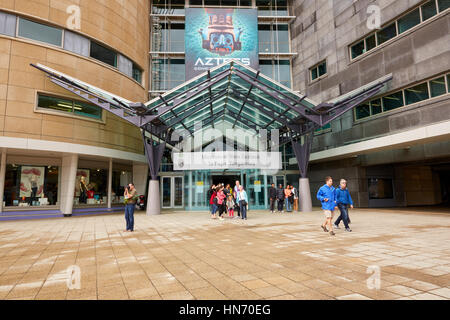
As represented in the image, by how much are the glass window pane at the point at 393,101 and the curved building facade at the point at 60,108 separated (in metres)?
18.5

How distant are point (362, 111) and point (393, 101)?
2.65 metres

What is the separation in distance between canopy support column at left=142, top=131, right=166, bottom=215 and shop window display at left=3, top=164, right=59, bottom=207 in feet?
19.9

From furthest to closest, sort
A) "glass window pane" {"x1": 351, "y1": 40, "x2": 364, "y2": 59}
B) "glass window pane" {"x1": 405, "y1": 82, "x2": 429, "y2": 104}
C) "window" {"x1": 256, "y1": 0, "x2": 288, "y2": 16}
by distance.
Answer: "window" {"x1": 256, "y1": 0, "x2": 288, "y2": 16} → "glass window pane" {"x1": 351, "y1": 40, "x2": 364, "y2": 59} → "glass window pane" {"x1": 405, "y1": 82, "x2": 429, "y2": 104}

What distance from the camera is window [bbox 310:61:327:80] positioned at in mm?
24148

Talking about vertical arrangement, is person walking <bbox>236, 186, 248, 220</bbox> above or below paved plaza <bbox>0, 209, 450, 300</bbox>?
above

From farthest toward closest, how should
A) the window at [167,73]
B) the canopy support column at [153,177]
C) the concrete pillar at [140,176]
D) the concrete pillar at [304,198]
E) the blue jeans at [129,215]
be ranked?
the window at [167,73] < the concrete pillar at [140,176] < the concrete pillar at [304,198] < the canopy support column at [153,177] < the blue jeans at [129,215]

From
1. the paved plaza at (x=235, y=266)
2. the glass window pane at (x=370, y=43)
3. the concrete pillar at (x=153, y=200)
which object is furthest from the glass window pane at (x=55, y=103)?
the glass window pane at (x=370, y=43)

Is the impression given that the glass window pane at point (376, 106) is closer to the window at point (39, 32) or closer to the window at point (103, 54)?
the window at point (103, 54)

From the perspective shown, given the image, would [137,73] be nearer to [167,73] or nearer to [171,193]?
[167,73]

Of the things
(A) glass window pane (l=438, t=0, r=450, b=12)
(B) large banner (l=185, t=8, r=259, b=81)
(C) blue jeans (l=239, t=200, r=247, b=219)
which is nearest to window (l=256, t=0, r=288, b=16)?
(B) large banner (l=185, t=8, r=259, b=81)

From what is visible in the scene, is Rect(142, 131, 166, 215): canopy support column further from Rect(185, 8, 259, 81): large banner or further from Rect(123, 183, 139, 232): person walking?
Rect(185, 8, 259, 81): large banner

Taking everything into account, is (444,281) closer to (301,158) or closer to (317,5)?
(301,158)

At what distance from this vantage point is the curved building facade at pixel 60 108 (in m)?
15.0

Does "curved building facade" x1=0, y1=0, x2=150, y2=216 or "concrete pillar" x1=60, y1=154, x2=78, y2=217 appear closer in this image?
"curved building facade" x1=0, y1=0, x2=150, y2=216
